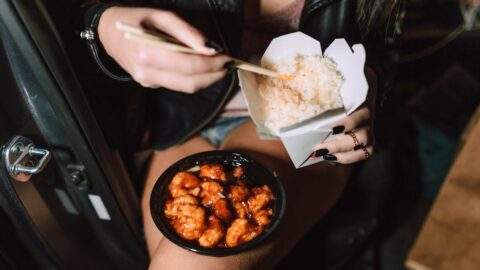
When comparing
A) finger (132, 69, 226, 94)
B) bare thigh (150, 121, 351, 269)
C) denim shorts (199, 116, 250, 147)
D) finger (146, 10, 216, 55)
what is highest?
finger (146, 10, 216, 55)

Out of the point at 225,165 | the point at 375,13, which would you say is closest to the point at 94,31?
the point at 225,165

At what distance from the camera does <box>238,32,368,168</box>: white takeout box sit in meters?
0.97

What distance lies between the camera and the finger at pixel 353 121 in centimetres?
105

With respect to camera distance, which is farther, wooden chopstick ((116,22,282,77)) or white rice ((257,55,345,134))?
white rice ((257,55,345,134))

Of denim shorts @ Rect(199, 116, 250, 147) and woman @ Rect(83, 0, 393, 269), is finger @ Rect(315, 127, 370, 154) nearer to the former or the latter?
woman @ Rect(83, 0, 393, 269)

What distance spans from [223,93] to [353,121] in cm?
48

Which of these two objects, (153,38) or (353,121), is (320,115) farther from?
(153,38)

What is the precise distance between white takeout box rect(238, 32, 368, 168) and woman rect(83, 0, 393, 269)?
57 mm

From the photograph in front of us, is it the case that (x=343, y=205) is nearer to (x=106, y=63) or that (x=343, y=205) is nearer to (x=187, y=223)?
(x=187, y=223)

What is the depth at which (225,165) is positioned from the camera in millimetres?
1178

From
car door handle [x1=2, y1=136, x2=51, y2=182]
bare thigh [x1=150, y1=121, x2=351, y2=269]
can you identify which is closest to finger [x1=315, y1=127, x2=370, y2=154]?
bare thigh [x1=150, y1=121, x2=351, y2=269]

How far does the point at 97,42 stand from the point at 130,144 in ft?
1.48

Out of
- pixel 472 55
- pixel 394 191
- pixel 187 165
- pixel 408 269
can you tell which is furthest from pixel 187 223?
pixel 472 55

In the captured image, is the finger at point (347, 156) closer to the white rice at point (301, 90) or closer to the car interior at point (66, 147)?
the white rice at point (301, 90)
